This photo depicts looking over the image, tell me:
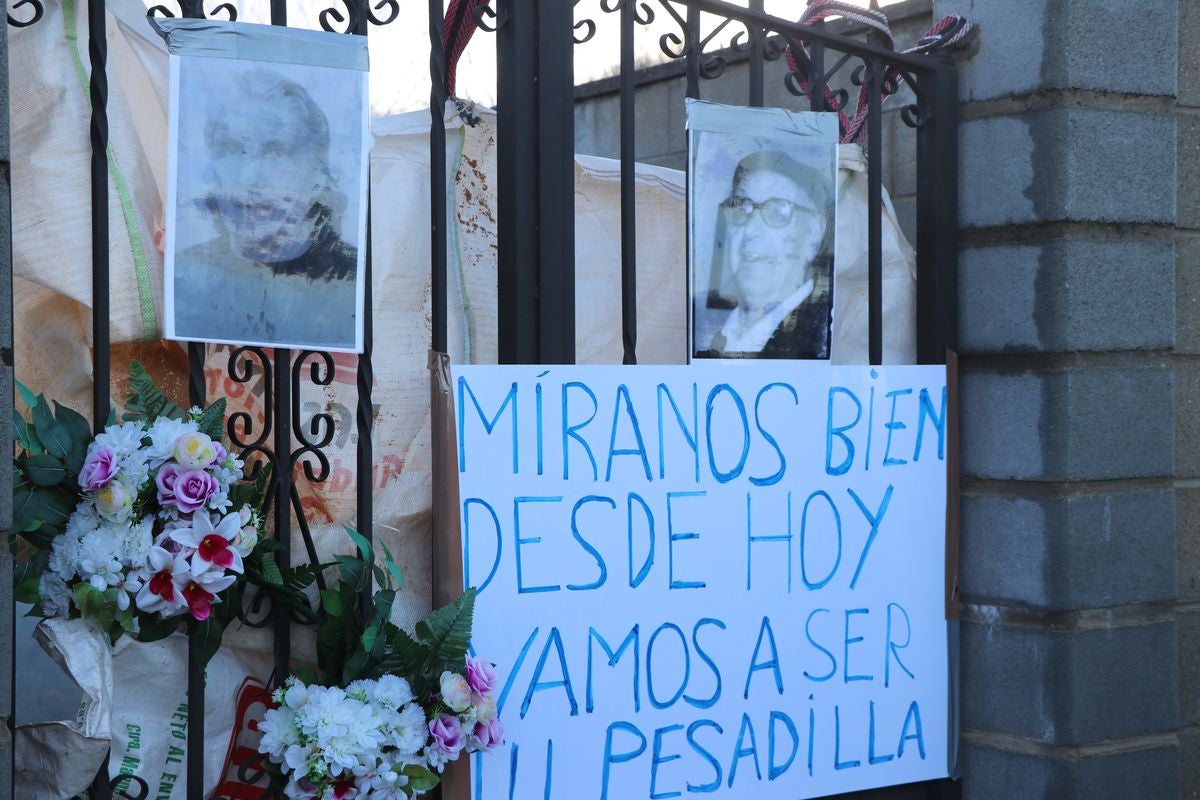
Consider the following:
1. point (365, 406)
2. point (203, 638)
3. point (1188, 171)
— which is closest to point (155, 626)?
point (203, 638)

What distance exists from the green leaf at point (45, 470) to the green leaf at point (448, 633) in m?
→ 0.61

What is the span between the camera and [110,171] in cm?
214

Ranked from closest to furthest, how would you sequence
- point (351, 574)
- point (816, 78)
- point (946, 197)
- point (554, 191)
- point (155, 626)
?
point (155, 626) < point (351, 574) < point (554, 191) < point (816, 78) < point (946, 197)

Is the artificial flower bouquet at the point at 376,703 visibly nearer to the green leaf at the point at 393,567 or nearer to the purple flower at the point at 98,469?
the green leaf at the point at 393,567

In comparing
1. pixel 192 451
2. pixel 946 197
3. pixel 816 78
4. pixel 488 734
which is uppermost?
pixel 816 78

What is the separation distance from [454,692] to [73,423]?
0.72 m

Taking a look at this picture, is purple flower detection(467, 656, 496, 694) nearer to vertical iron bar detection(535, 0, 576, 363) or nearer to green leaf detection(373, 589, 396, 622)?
green leaf detection(373, 589, 396, 622)

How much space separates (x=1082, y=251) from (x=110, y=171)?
6.92 feet

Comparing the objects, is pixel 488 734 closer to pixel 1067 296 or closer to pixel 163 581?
pixel 163 581

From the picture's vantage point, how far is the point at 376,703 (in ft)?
6.69

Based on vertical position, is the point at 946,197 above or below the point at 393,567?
above

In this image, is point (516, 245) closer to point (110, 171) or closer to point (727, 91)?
point (110, 171)

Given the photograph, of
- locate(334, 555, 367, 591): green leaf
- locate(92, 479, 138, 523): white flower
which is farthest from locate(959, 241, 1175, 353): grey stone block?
locate(92, 479, 138, 523): white flower

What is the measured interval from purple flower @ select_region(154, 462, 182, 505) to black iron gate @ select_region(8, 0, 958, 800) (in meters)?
0.15
